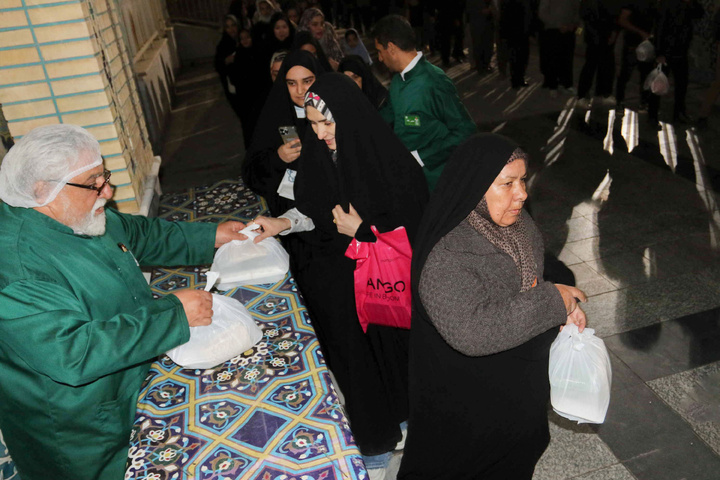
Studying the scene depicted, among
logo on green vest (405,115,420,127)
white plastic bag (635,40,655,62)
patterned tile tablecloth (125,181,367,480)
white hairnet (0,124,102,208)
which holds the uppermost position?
white hairnet (0,124,102,208)

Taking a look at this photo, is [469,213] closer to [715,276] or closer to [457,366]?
[457,366]

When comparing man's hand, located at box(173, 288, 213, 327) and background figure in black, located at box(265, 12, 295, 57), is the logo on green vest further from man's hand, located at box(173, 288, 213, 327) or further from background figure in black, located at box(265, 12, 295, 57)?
background figure in black, located at box(265, 12, 295, 57)

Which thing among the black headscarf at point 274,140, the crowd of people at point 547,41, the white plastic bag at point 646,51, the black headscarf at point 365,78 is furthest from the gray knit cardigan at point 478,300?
the white plastic bag at point 646,51

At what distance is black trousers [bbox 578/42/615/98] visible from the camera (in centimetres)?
878

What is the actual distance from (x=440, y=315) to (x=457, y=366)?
1.08ft

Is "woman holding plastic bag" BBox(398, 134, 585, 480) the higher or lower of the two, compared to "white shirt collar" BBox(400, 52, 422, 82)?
lower

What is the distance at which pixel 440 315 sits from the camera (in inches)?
74.9

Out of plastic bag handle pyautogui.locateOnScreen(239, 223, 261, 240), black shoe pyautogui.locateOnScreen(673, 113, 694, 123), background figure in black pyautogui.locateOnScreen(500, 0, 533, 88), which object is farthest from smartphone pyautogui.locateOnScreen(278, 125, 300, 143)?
background figure in black pyautogui.locateOnScreen(500, 0, 533, 88)

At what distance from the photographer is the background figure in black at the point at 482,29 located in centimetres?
1091

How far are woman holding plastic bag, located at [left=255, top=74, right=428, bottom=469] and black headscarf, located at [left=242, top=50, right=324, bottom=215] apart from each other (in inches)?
16.9

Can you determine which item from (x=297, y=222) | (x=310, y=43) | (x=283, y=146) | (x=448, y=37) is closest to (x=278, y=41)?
(x=310, y=43)

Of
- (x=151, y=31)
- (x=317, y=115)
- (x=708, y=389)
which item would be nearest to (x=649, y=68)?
(x=708, y=389)

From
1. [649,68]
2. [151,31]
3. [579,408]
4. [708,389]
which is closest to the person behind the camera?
[579,408]

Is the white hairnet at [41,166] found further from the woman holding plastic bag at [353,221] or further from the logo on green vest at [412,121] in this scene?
the logo on green vest at [412,121]
